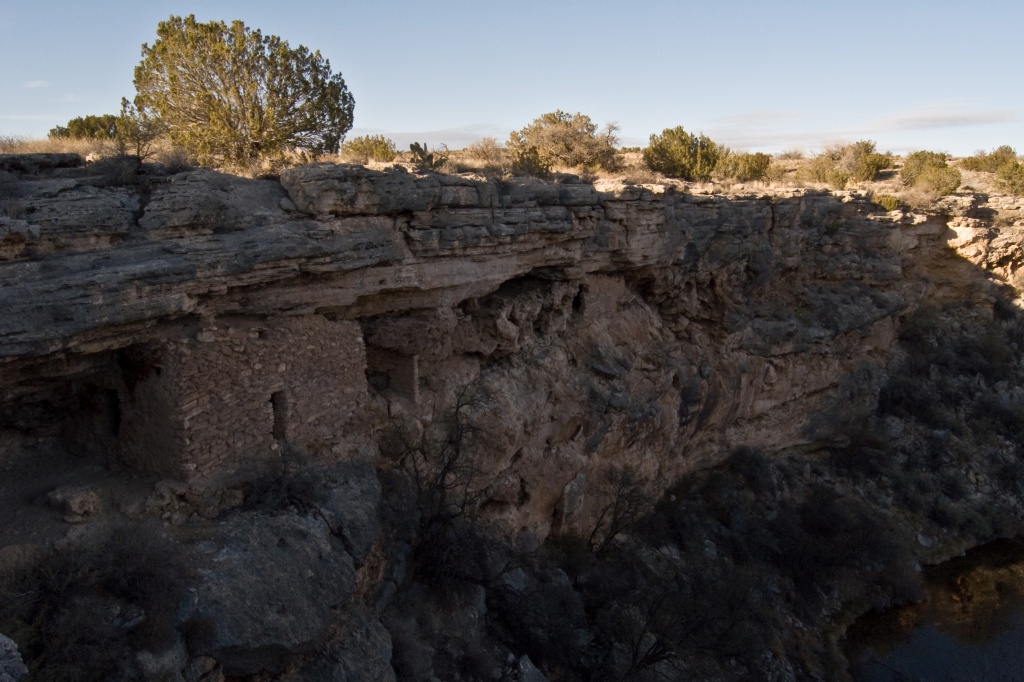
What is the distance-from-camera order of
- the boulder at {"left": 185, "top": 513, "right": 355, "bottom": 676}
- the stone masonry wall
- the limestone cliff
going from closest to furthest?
the boulder at {"left": 185, "top": 513, "right": 355, "bottom": 676} < the limestone cliff < the stone masonry wall

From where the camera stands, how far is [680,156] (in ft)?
54.9

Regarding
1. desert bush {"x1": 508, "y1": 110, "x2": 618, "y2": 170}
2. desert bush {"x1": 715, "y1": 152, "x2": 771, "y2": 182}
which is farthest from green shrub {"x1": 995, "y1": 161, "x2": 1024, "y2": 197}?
desert bush {"x1": 508, "y1": 110, "x2": 618, "y2": 170}

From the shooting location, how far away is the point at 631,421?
1162cm

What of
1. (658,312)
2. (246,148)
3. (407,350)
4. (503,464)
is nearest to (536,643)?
(503,464)

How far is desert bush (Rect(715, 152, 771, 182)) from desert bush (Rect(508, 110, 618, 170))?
165 inches

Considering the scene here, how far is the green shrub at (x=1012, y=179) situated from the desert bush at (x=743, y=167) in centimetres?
690

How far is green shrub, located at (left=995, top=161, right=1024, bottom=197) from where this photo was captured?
1988 centimetres

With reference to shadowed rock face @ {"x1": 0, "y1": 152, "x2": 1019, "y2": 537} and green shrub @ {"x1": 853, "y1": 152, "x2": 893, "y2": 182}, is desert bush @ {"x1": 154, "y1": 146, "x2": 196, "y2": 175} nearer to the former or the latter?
shadowed rock face @ {"x1": 0, "y1": 152, "x2": 1019, "y2": 537}

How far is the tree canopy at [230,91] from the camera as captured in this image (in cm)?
1129

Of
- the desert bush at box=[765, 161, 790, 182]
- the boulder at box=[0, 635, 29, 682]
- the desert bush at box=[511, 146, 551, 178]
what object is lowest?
the boulder at box=[0, 635, 29, 682]

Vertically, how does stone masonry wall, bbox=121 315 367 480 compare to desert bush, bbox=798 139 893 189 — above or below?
below

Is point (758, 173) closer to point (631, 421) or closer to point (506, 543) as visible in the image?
point (631, 421)

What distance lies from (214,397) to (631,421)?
677 centimetres

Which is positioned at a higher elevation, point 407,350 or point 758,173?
point 758,173
